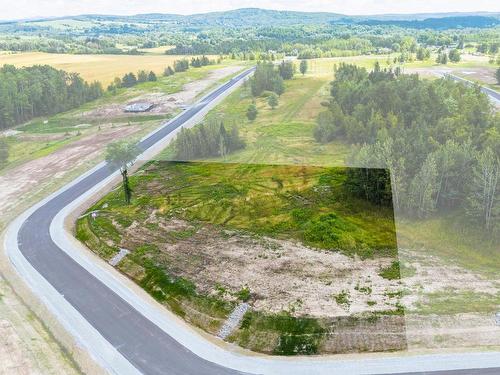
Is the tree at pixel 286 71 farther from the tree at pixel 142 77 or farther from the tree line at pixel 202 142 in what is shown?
the tree line at pixel 202 142

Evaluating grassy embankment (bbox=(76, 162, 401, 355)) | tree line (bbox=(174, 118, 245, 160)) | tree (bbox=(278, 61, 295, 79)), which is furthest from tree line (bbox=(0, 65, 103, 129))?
grassy embankment (bbox=(76, 162, 401, 355))

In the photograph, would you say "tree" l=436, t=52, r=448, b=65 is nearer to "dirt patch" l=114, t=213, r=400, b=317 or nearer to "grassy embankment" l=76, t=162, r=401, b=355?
"grassy embankment" l=76, t=162, r=401, b=355

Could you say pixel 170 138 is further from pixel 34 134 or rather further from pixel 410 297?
pixel 410 297

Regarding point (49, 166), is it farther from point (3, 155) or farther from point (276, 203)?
point (276, 203)

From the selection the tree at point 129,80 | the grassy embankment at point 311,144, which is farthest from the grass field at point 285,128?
the tree at point 129,80

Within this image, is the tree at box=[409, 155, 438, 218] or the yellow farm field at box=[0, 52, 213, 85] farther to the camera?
the yellow farm field at box=[0, 52, 213, 85]

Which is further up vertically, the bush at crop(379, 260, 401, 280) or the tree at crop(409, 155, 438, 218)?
the tree at crop(409, 155, 438, 218)

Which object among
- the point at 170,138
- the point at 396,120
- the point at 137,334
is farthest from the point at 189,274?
the point at 170,138
